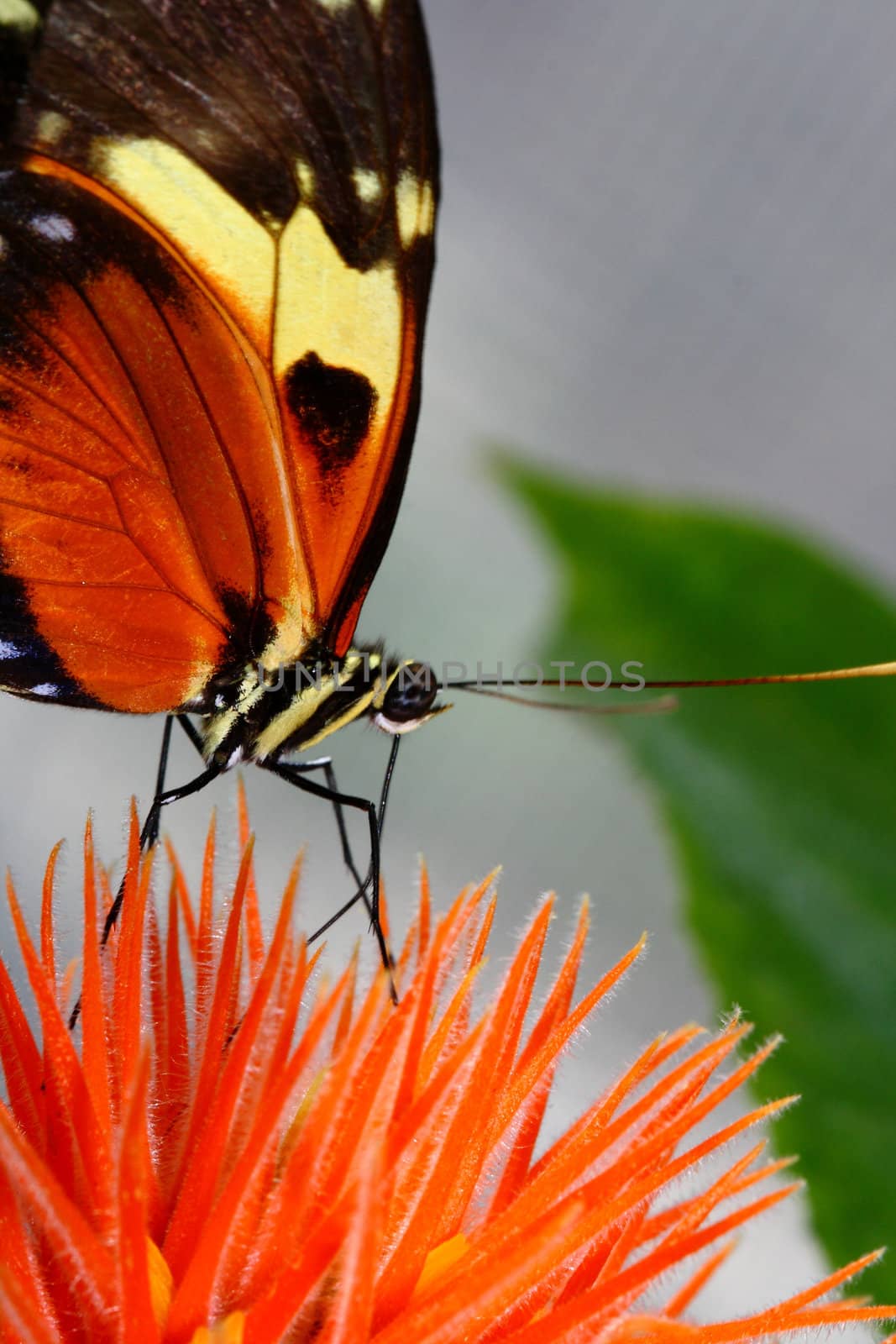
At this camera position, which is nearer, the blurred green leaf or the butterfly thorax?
the butterfly thorax

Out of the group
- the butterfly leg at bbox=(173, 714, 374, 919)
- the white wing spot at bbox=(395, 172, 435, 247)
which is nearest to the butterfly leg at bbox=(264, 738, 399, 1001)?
the butterfly leg at bbox=(173, 714, 374, 919)

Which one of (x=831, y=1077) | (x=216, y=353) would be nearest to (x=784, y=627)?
(x=831, y=1077)

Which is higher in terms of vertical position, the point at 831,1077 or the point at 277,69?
the point at 277,69

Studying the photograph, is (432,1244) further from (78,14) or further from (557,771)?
(557,771)

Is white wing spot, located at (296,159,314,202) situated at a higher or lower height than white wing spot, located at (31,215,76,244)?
higher

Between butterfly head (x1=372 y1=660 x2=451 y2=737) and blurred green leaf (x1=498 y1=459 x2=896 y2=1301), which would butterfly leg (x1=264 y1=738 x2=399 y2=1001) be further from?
blurred green leaf (x1=498 y1=459 x2=896 y2=1301)

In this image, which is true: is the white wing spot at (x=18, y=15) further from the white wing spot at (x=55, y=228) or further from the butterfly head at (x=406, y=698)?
the butterfly head at (x=406, y=698)
